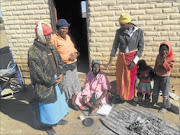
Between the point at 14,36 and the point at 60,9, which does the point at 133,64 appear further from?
the point at 60,9

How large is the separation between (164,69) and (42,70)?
217cm

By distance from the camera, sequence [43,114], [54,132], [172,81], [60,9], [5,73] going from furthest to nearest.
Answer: [60,9], [172,81], [5,73], [54,132], [43,114]

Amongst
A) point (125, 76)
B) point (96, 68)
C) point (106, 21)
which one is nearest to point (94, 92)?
point (96, 68)

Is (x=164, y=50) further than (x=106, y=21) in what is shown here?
No

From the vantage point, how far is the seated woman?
361 centimetres

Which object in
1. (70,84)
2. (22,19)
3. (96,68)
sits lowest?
(70,84)

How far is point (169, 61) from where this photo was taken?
2.99 metres

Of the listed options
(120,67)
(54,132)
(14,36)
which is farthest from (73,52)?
(14,36)

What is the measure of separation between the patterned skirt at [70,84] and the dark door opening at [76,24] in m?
2.52

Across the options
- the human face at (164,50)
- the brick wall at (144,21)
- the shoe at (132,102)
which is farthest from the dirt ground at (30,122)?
the brick wall at (144,21)

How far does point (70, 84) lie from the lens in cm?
351

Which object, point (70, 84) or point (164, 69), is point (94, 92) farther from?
point (164, 69)

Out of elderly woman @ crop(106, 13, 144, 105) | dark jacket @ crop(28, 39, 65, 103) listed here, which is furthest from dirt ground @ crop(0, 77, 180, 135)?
dark jacket @ crop(28, 39, 65, 103)

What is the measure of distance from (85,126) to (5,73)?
237 centimetres
